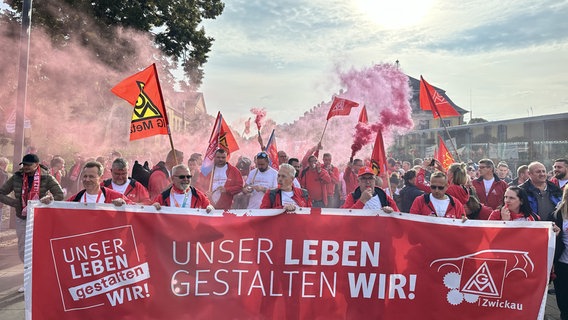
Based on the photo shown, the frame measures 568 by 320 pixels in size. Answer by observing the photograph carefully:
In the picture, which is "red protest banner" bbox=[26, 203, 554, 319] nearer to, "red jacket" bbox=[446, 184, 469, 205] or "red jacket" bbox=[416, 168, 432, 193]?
"red jacket" bbox=[446, 184, 469, 205]

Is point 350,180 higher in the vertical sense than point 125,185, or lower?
lower

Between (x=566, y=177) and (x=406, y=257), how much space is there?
14.8 feet

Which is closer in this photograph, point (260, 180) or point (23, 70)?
point (260, 180)

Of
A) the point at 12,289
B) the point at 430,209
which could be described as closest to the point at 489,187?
the point at 430,209

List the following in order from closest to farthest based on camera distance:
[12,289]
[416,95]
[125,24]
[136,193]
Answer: [136,193], [12,289], [125,24], [416,95]

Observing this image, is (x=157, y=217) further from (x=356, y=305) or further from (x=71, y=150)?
(x=71, y=150)

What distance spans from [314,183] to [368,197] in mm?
4452

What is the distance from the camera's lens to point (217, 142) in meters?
7.78

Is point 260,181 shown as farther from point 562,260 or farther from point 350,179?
point 562,260

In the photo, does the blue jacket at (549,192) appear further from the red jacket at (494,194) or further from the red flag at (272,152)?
the red flag at (272,152)

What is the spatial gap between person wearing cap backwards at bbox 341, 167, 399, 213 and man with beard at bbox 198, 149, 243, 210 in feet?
7.26

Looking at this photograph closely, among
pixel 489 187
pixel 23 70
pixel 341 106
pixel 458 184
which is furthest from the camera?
pixel 341 106

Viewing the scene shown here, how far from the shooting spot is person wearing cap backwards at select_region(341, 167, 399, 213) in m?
5.11

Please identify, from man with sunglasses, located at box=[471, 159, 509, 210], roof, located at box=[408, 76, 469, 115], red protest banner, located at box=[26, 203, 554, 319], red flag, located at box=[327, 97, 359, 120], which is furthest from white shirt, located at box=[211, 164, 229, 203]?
roof, located at box=[408, 76, 469, 115]
